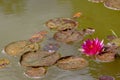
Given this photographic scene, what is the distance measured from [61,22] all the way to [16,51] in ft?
1.42

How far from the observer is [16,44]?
1853 millimetres

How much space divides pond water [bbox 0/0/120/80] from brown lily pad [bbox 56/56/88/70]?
0.03m

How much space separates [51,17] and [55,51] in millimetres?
424

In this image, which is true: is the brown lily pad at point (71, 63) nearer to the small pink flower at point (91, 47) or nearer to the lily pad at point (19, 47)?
the small pink flower at point (91, 47)

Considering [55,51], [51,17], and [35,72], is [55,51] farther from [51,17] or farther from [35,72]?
[51,17]

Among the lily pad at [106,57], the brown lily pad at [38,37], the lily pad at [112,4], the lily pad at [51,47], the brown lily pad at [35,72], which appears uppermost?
the lily pad at [112,4]

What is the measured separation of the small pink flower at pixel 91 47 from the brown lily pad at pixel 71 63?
6 cm

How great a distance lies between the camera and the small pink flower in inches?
64.7

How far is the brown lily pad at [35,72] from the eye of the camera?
1603 mm

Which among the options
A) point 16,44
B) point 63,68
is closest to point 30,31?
point 16,44

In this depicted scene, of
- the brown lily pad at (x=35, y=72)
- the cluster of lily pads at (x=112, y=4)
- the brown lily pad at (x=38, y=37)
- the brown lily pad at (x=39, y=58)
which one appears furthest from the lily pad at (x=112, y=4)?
the brown lily pad at (x=35, y=72)

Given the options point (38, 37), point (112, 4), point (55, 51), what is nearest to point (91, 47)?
point (55, 51)

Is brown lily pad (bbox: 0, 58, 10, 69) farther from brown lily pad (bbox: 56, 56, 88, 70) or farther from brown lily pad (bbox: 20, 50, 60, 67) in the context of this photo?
brown lily pad (bbox: 56, 56, 88, 70)

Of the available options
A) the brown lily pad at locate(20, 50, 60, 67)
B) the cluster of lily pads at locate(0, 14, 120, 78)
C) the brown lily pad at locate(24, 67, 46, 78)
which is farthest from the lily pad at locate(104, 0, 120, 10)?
the brown lily pad at locate(24, 67, 46, 78)
